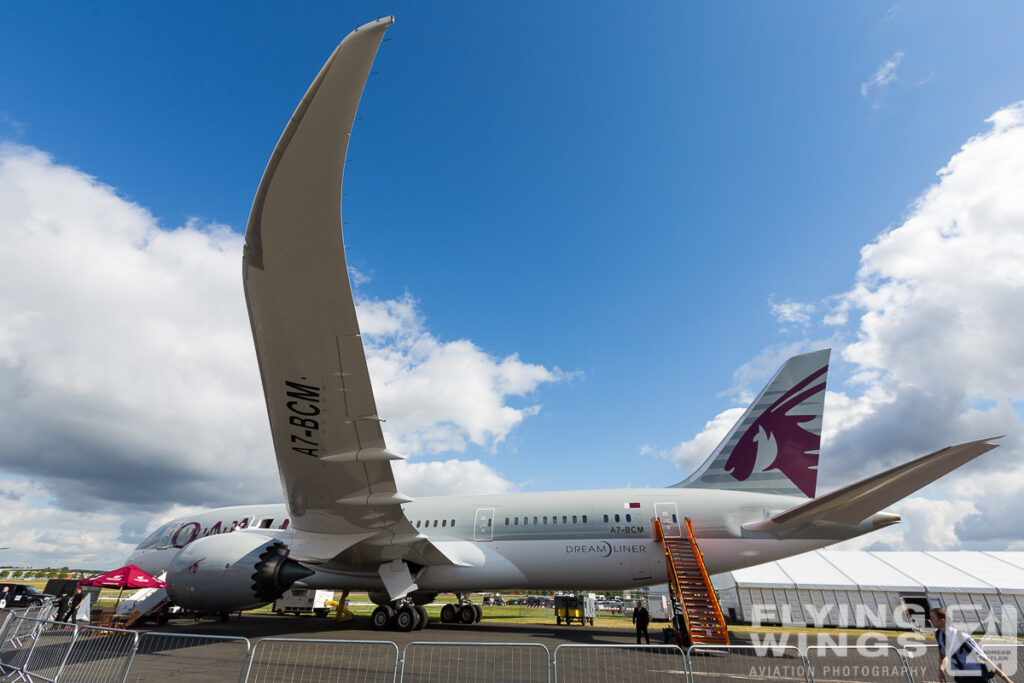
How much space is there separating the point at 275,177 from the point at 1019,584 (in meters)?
28.3

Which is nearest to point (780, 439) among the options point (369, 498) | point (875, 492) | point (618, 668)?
point (875, 492)

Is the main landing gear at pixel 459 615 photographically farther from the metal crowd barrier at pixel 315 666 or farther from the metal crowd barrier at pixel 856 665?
the metal crowd barrier at pixel 856 665

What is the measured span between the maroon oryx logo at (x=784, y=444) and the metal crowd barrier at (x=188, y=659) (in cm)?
1192

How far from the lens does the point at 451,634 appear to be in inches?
461

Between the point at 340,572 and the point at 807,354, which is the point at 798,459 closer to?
the point at 807,354

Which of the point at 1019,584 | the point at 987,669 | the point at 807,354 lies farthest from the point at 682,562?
the point at 1019,584

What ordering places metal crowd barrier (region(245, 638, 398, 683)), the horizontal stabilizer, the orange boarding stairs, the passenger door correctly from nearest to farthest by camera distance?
metal crowd barrier (region(245, 638, 398, 683)), the horizontal stabilizer, the orange boarding stairs, the passenger door

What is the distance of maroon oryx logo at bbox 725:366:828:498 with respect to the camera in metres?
13.1

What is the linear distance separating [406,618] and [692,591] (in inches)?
256

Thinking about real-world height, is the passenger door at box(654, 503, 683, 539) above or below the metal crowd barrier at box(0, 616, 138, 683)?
above

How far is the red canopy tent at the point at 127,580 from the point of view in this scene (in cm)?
1487

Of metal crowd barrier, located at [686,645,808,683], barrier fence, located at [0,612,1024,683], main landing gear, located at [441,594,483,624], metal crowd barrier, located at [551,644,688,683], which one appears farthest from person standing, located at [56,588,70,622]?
metal crowd barrier, located at [686,645,808,683]

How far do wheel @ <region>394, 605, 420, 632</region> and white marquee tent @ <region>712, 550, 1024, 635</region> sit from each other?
1403 centimetres

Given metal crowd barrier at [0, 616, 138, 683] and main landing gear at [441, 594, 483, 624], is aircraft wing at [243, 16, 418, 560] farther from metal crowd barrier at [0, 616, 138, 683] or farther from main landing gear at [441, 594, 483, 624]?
main landing gear at [441, 594, 483, 624]
